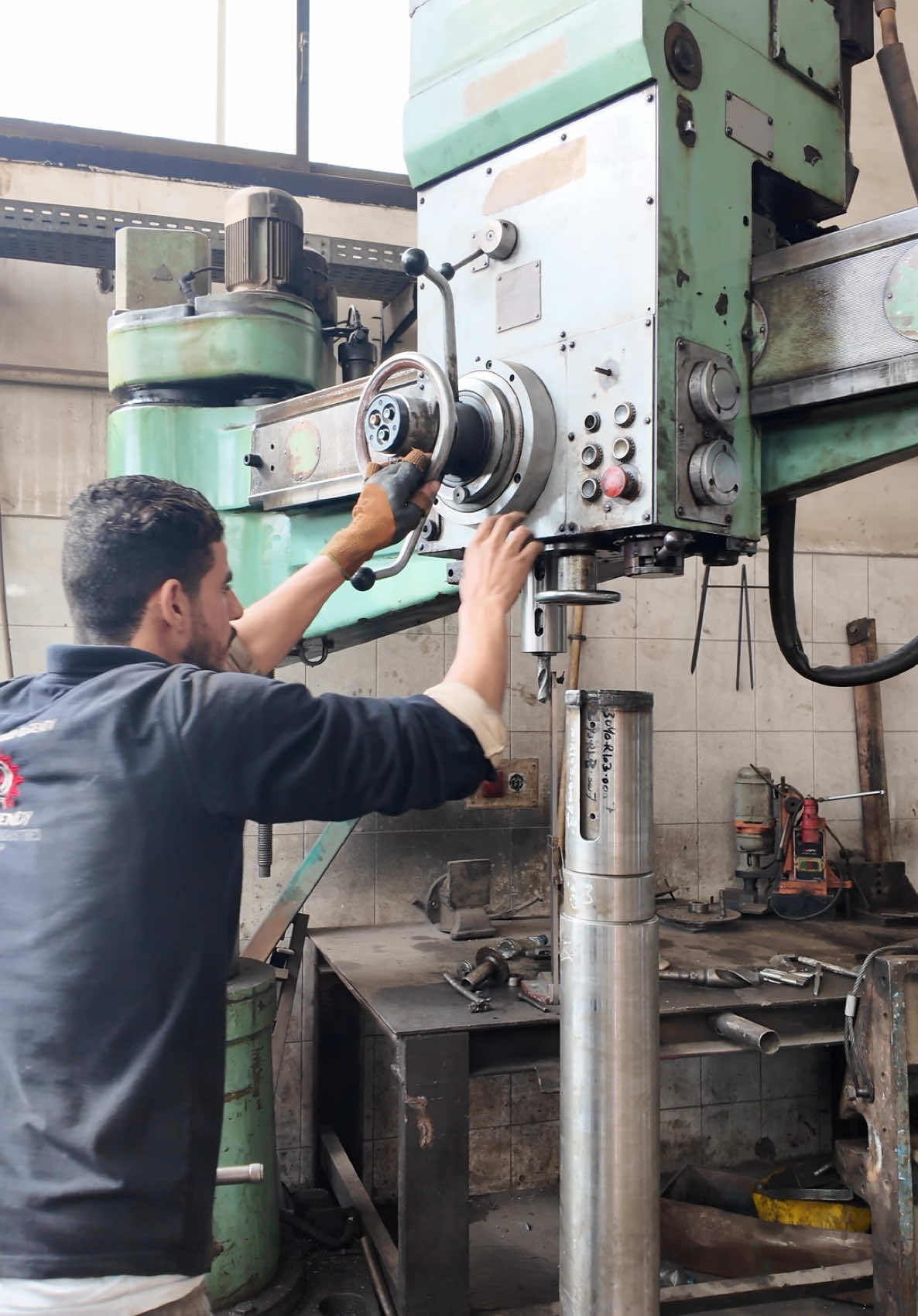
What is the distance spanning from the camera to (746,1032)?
1.70 metres

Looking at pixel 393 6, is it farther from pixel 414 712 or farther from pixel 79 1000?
pixel 79 1000

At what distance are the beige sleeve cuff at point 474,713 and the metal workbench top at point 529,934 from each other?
3.25ft

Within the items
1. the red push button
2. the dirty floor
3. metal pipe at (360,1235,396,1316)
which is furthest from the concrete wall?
the red push button

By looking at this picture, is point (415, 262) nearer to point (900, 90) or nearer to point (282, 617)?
point (282, 617)

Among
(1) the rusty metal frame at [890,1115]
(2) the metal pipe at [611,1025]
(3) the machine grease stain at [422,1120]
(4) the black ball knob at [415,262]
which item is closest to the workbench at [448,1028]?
(3) the machine grease stain at [422,1120]

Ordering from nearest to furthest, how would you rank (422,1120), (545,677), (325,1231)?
(545,677) < (422,1120) < (325,1231)

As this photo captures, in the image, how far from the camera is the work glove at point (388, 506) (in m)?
0.95

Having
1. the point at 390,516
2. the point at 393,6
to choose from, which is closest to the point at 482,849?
the point at 390,516

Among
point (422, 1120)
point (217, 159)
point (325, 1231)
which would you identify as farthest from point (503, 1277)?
point (217, 159)

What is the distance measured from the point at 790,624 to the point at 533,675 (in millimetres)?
1638

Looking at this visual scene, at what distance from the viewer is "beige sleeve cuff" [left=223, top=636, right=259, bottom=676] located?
1205 mm

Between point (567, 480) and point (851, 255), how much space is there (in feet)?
1.01

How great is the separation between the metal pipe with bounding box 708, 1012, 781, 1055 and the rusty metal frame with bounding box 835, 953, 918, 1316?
0.55 ft

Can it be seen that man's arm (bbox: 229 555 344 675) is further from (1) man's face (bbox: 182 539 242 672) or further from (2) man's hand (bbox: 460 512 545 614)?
(2) man's hand (bbox: 460 512 545 614)
